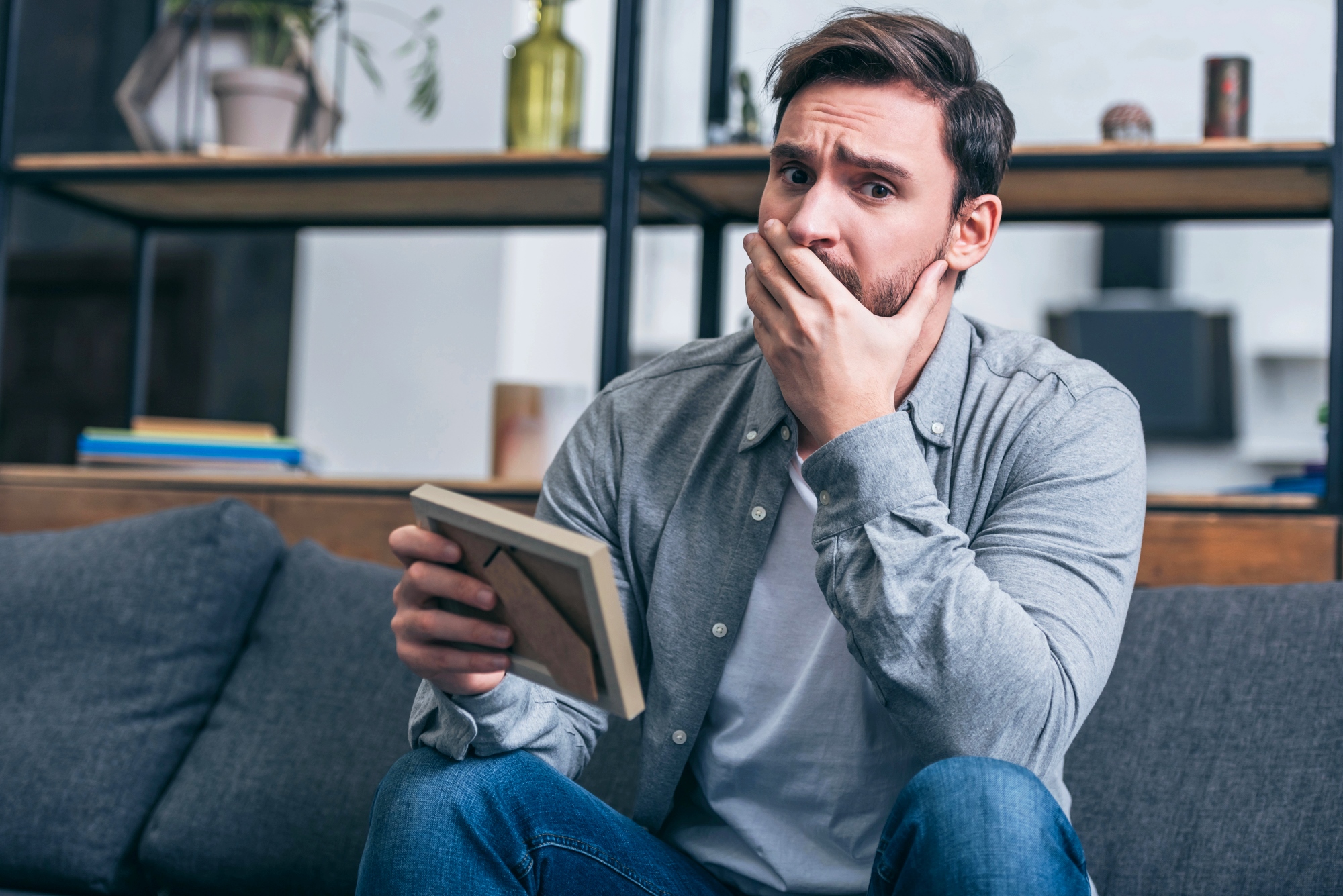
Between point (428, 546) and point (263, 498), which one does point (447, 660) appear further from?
point (263, 498)

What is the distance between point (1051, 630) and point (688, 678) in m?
0.37

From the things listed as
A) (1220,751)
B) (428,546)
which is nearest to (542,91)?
(428,546)

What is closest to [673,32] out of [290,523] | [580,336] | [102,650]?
[580,336]

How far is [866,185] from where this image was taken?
1.23 metres

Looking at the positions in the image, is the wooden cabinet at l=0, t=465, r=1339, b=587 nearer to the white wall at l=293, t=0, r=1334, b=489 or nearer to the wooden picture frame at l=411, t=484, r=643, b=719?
the white wall at l=293, t=0, r=1334, b=489

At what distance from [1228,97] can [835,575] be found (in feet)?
3.97

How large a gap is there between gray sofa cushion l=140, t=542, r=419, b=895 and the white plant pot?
2.84 feet

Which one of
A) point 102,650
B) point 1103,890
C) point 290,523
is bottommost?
point 1103,890

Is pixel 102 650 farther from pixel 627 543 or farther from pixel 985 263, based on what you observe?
pixel 985 263

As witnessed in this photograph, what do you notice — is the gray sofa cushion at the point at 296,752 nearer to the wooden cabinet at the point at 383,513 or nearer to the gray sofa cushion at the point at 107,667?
the gray sofa cushion at the point at 107,667

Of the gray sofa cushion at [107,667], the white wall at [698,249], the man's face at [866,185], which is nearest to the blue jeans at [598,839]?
the man's face at [866,185]

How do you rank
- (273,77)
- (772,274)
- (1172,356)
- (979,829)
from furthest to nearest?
(1172,356), (273,77), (772,274), (979,829)

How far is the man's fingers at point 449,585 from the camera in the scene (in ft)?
3.12

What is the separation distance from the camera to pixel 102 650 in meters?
1.72
